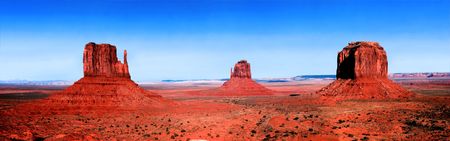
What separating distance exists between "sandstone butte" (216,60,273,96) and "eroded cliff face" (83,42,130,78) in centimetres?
5896

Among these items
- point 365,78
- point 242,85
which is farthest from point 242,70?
point 365,78

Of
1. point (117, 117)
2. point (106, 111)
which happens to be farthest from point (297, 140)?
point (106, 111)

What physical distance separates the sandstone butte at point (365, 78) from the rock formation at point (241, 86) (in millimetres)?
45068

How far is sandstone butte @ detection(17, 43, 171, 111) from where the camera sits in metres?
49.8

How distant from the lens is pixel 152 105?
180ft

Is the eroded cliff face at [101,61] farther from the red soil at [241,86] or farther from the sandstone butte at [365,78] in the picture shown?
the red soil at [241,86]

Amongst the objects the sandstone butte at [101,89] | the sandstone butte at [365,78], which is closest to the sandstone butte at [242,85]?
the sandstone butte at [365,78]

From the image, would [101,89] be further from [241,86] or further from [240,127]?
[241,86]

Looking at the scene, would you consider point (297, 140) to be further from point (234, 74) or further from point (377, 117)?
point (234, 74)

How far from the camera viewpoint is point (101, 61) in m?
53.5

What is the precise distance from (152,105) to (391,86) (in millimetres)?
45690

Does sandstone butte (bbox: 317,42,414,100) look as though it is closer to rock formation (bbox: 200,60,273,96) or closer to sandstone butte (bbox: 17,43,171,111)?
sandstone butte (bbox: 17,43,171,111)

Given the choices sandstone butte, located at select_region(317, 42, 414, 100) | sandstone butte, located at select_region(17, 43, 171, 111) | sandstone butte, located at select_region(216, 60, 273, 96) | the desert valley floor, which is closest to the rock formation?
sandstone butte, located at select_region(216, 60, 273, 96)

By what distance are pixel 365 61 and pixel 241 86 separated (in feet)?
190
